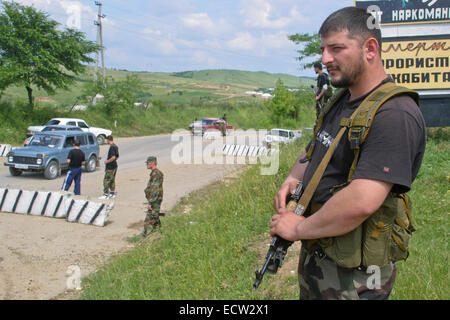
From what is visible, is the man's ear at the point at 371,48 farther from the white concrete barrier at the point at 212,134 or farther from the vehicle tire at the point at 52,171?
the white concrete barrier at the point at 212,134

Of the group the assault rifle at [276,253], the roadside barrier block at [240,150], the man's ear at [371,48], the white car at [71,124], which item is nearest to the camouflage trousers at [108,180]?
the roadside barrier block at [240,150]

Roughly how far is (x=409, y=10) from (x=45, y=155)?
11964mm

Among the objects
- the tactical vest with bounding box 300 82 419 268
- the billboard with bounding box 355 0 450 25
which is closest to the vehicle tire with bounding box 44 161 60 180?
the billboard with bounding box 355 0 450 25

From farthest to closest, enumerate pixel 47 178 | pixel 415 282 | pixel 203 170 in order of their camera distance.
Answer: pixel 203 170 < pixel 47 178 < pixel 415 282

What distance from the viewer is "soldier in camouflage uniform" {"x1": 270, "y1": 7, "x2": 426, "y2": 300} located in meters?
1.67

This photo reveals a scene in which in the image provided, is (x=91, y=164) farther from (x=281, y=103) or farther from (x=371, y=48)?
(x=281, y=103)

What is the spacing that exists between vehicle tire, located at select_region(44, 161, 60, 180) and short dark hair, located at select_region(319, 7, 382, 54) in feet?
45.7

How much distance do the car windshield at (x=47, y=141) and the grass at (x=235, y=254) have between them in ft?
26.5

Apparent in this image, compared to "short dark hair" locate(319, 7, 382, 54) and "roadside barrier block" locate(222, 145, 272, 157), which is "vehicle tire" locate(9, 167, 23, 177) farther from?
"short dark hair" locate(319, 7, 382, 54)

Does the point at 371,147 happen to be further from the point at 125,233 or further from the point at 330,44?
the point at 125,233

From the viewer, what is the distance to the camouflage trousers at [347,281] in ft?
6.21

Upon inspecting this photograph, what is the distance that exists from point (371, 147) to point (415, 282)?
2.42 meters
